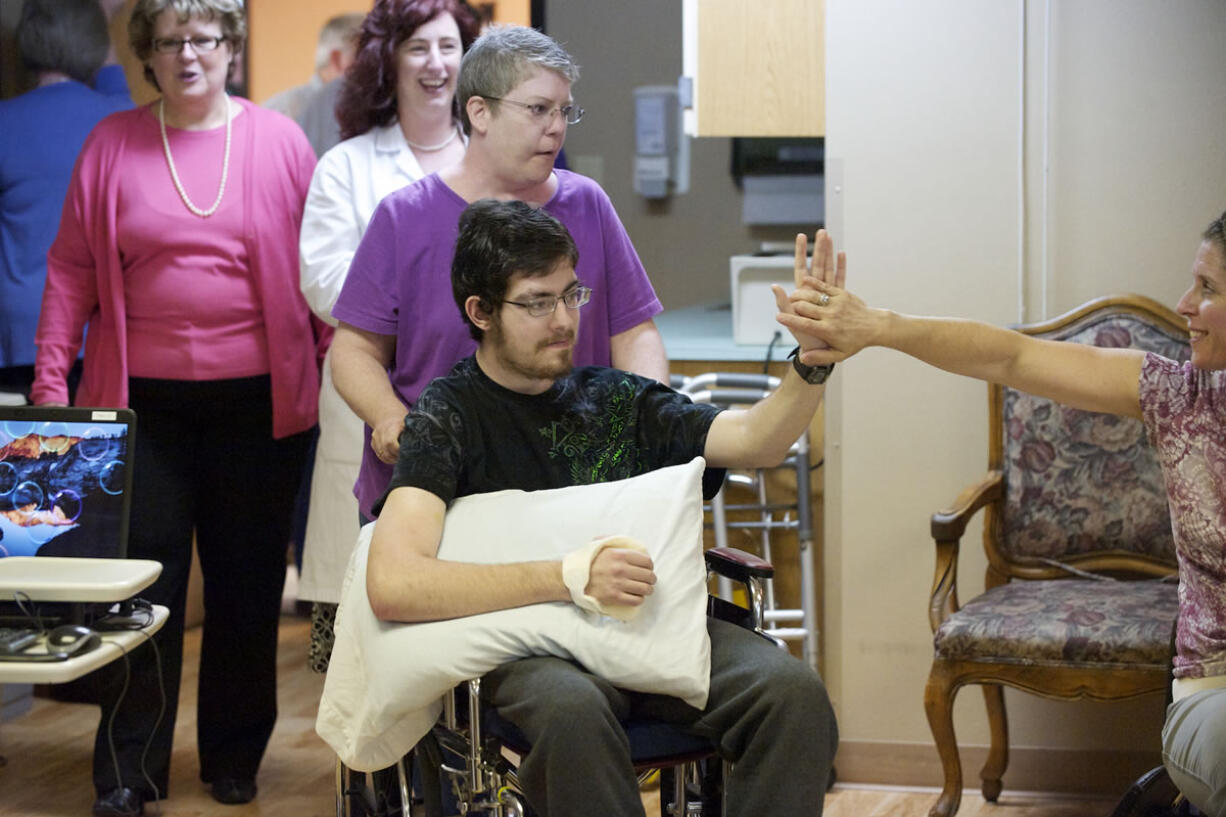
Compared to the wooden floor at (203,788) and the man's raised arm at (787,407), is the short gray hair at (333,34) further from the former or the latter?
the man's raised arm at (787,407)

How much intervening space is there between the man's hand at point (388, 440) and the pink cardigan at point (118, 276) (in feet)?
2.62

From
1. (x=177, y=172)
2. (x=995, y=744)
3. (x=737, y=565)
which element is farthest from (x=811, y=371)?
(x=177, y=172)

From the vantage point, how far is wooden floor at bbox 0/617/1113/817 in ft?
10.1

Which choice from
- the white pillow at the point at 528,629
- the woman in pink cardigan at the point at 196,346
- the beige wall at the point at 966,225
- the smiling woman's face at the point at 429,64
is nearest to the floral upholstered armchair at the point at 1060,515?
the beige wall at the point at 966,225

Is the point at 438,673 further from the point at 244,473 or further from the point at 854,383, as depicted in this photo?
the point at 854,383

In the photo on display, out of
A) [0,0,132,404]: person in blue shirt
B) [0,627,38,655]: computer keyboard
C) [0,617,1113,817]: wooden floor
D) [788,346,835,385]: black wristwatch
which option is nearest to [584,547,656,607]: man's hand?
[788,346,835,385]: black wristwatch

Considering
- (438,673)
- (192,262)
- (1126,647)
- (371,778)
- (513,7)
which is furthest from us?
(513,7)

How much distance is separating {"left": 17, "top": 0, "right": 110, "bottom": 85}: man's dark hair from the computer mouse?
2.45 m

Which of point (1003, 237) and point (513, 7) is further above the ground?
point (513, 7)

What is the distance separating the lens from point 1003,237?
314cm

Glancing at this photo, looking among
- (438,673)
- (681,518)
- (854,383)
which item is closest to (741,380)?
(854,383)

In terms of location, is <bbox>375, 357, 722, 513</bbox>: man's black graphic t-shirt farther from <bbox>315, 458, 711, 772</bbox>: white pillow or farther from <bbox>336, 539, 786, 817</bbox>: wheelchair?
<bbox>336, 539, 786, 817</bbox>: wheelchair

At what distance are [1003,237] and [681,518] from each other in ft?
4.78

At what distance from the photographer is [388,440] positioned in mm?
2254
